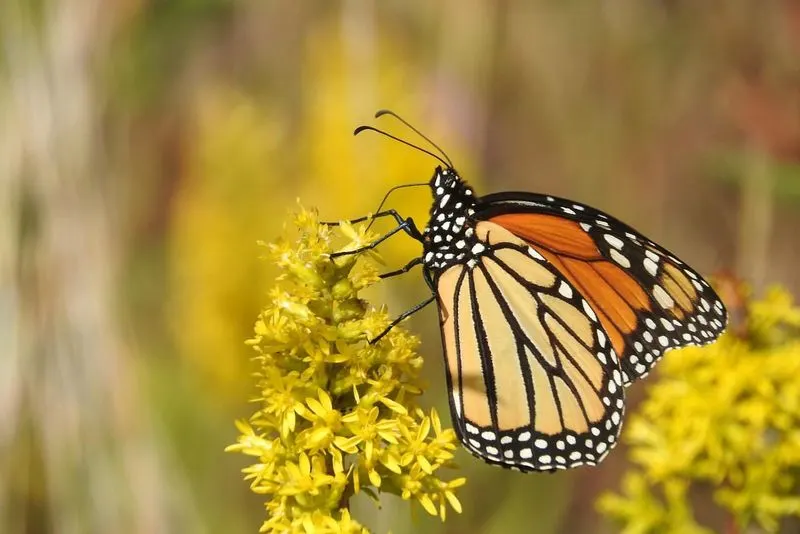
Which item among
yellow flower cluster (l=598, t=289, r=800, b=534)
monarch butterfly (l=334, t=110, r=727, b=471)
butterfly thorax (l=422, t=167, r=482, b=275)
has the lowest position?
yellow flower cluster (l=598, t=289, r=800, b=534)

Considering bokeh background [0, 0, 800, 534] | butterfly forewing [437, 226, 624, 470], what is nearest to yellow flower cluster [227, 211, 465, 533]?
butterfly forewing [437, 226, 624, 470]

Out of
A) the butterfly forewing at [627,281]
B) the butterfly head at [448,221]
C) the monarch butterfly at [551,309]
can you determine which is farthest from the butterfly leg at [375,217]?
the butterfly forewing at [627,281]

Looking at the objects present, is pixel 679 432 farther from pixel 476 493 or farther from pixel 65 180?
pixel 65 180

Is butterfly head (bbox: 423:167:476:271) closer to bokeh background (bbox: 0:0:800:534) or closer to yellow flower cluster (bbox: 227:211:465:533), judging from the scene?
bokeh background (bbox: 0:0:800:534)

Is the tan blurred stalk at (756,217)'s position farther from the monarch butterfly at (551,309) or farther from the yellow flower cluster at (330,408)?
the yellow flower cluster at (330,408)

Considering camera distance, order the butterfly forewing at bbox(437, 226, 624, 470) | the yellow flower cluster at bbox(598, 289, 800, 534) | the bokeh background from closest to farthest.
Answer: the butterfly forewing at bbox(437, 226, 624, 470), the yellow flower cluster at bbox(598, 289, 800, 534), the bokeh background

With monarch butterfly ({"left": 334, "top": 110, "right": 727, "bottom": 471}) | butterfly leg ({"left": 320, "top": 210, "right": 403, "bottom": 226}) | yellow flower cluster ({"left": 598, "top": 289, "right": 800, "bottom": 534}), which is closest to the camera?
butterfly leg ({"left": 320, "top": 210, "right": 403, "bottom": 226})

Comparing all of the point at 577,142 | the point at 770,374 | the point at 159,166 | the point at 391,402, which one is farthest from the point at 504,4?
the point at 391,402
